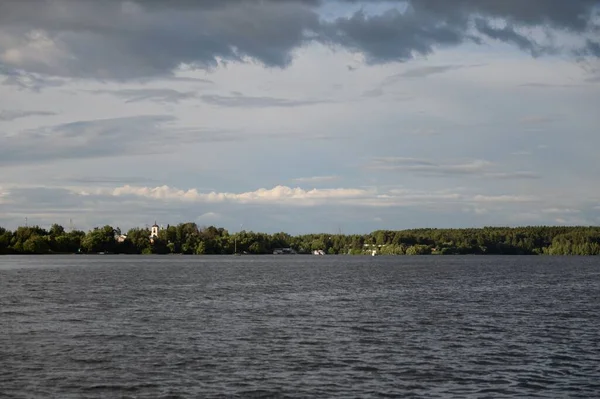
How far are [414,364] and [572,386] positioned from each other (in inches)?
268

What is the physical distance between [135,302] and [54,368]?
3232 centimetres

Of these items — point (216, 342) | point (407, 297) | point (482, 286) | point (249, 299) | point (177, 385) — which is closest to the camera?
point (177, 385)

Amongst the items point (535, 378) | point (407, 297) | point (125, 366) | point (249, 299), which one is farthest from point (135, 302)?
point (535, 378)

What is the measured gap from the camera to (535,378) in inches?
1184

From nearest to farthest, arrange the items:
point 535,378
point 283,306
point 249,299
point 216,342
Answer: point 535,378 < point 216,342 < point 283,306 < point 249,299

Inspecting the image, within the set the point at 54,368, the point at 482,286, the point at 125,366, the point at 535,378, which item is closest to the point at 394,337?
the point at 535,378

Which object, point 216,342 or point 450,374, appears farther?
point 216,342

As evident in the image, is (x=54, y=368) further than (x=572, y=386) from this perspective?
Yes

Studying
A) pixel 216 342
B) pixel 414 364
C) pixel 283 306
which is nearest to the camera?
pixel 414 364

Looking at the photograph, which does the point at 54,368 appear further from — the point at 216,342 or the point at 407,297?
the point at 407,297

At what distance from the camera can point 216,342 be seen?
1531 inches

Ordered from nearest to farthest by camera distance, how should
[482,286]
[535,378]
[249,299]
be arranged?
[535,378], [249,299], [482,286]

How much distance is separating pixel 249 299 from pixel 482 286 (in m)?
36.3

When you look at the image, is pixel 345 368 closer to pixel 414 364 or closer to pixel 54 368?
pixel 414 364
